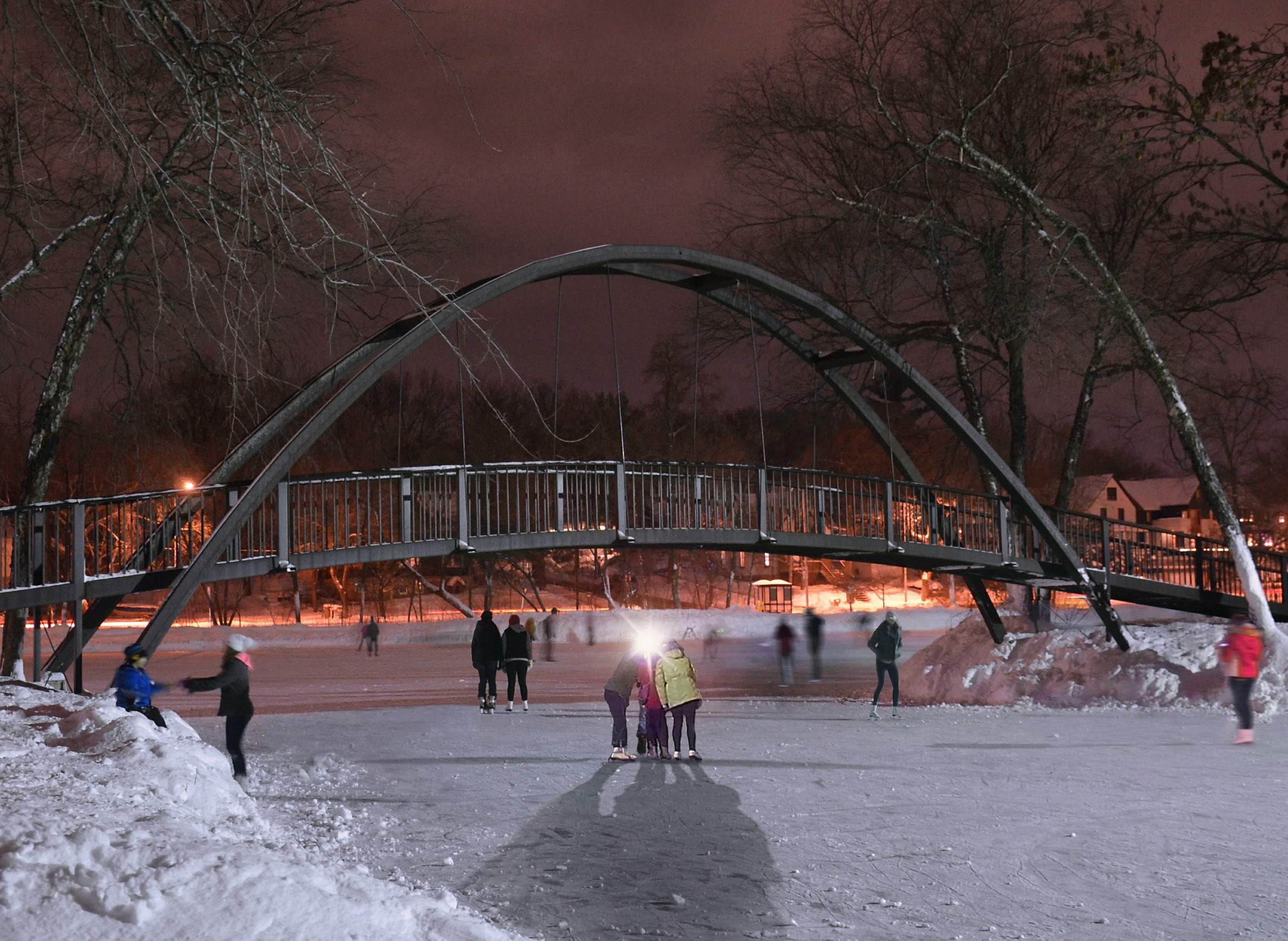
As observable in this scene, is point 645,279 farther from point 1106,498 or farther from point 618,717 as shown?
point 1106,498

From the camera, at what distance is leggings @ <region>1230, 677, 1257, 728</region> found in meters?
14.2

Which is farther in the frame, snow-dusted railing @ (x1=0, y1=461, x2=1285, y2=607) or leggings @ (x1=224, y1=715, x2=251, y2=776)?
snow-dusted railing @ (x1=0, y1=461, x2=1285, y2=607)

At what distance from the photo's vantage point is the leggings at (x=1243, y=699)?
14.2 meters

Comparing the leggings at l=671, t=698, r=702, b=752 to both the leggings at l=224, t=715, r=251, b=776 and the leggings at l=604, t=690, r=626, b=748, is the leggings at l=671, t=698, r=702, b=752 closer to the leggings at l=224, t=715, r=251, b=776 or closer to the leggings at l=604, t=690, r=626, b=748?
the leggings at l=604, t=690, r=626, b=748

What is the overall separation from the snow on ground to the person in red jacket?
0.32m

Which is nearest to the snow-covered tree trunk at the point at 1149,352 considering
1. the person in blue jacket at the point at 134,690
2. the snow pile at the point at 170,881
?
the person in blue jacket at the point at 134,690

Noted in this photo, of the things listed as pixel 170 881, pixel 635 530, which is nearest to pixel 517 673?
pixel 635 530

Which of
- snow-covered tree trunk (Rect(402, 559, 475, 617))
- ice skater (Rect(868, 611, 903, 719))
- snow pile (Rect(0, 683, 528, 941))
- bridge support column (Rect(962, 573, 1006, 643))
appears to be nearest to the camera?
snow pile (Rect(0, 683, 528, 941))

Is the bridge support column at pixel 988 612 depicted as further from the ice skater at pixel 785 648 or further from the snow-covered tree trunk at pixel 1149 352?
the ice skater at pixel 785 648

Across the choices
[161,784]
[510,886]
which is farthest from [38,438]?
[510,886]

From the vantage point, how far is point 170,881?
493 centimetres

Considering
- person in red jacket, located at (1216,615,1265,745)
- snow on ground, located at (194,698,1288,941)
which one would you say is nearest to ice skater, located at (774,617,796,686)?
snow on ground, located at (194,698,1288,941)

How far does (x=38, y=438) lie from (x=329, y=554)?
554 cm

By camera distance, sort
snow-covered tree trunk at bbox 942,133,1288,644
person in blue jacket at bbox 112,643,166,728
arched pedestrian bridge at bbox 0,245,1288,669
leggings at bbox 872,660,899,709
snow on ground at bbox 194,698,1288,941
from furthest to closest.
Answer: snow-covered tree trunk at bbox 942,133,1288,644 → leggings at bbox 872,660,899,709 → arched pedestrian bridge at bbox 0,245,1288,669 → person in blue jacket at bbox 112,643,166,728 → snow on ground at bbox 194,698,1288,941
